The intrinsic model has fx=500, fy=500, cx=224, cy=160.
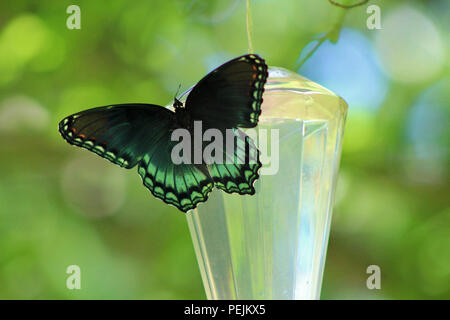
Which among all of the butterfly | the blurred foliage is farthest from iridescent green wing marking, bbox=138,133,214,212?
the blurred foliage

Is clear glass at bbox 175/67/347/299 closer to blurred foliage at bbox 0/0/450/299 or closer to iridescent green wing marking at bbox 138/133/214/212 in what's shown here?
iridescent green wing marking at bbox 138/133/214/212

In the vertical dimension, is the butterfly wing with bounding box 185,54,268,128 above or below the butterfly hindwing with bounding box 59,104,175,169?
above

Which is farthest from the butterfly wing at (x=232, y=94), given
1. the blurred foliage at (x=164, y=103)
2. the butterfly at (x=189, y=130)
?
the blurred foliage at (x=164, y=103)

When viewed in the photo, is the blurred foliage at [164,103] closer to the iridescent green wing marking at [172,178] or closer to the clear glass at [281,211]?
the clear glass at [281,211]

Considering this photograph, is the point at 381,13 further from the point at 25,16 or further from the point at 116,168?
the point at 25,16

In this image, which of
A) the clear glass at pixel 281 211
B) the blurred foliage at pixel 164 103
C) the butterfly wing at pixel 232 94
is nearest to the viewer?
the butterfly wing at pixel 232 94

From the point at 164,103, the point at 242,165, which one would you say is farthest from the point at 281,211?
the point at 164,103

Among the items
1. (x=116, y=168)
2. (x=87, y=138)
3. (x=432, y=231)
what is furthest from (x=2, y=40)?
(x=432, y=231)
